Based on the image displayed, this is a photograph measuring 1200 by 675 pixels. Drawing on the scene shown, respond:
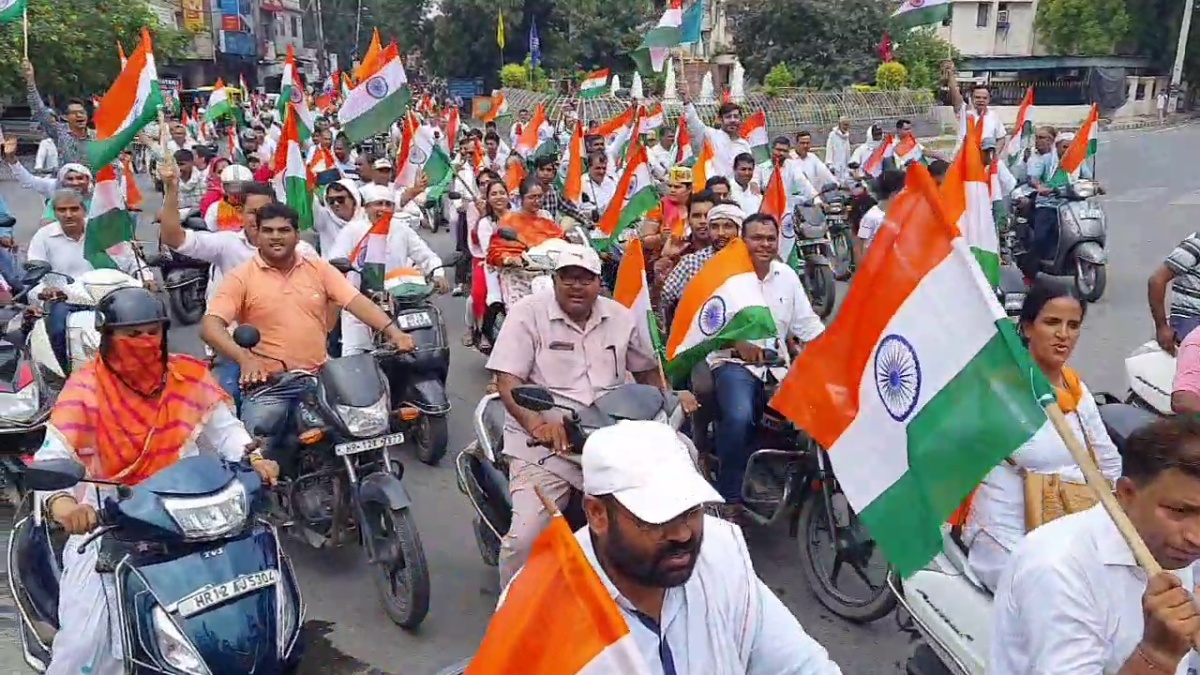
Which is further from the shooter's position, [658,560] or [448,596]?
[448,596]

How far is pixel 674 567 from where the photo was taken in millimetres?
1906

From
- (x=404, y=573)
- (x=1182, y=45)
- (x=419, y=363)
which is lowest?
(x=404, y=573)

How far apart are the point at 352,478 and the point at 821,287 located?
19.5ft

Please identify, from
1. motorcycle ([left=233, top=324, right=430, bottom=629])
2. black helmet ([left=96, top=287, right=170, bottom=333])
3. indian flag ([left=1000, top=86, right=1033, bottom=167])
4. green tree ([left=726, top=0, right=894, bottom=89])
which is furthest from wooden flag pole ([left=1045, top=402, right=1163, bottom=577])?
green tree ([left=726, top=0, right=894, bottom=89])

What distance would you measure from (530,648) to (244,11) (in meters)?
68.8

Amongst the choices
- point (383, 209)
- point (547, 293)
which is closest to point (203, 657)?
point (547, 293)

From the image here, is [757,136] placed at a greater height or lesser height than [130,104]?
lesser

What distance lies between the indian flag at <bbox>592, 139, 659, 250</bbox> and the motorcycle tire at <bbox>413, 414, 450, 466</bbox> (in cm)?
270

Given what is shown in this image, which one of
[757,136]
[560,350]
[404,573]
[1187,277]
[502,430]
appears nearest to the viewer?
[560,350]

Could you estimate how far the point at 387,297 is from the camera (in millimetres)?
6441

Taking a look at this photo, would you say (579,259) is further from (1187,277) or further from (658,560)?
(1187,277)

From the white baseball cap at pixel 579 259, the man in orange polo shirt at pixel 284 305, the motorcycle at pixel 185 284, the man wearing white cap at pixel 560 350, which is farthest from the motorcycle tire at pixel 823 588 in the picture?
the motorcycle at pixel 185 284

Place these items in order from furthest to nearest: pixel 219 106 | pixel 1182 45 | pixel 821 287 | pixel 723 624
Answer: pixel 1182 45 → pixel 219 106 → pixel 821 287 → pixel 723 624

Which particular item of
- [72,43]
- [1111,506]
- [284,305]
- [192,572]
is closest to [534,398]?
[192,572]
